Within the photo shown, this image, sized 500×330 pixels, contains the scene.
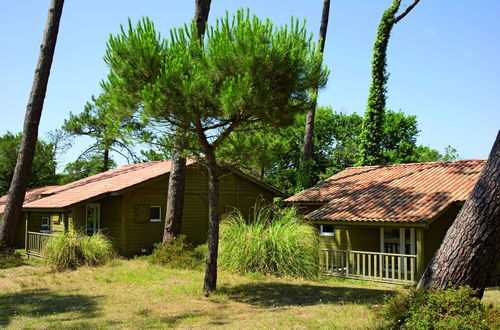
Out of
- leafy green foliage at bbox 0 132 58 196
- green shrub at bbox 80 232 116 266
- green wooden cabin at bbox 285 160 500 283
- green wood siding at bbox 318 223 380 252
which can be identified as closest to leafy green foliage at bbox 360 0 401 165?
green wooden cabin at bbox 285 160 500 283

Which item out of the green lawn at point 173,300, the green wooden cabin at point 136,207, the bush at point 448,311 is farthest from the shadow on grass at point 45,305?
the green wooden cabin at point 136,207

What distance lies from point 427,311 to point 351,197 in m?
10.6

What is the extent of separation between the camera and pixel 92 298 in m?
10.7

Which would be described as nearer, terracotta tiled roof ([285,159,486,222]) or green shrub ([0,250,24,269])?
terracotta tiled roof ([285,159,486,222])

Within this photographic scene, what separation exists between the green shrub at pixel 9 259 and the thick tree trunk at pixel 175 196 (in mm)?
5330

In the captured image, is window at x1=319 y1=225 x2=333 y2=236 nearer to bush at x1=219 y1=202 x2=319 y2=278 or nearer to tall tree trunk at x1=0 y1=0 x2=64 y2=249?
bush at x1=219 y1=202 x2=319 y2=278

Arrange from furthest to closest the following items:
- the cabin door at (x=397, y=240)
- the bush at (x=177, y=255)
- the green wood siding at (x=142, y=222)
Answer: the green wood siding at (x=142, y=222) → the bush at (x=177, y=255) → the cabin door at (x=397, y=240)

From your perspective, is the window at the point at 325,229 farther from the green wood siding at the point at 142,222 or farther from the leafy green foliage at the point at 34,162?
the leafy green foliage at the point at 34,162

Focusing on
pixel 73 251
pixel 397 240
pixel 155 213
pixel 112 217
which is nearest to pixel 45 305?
pixel 73 251

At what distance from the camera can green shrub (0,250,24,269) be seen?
53.1 ft

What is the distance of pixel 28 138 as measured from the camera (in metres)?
17.0

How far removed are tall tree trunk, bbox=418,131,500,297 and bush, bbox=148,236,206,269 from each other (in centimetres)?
969

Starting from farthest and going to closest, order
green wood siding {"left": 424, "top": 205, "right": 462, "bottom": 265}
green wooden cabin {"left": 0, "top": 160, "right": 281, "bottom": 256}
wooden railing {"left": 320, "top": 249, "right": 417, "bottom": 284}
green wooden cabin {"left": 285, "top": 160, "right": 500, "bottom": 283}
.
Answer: green wooden cabin {"left": 0, "top": 160, "right": 281, "bottom": 256} → green wood siding {"left": 424, "top": 205, "right": 462, "bottom": 265} → green wooden cabin {"left": 285, "top": 160, "right": 500, "bottom": 283} → wooden railing {"left": 320, "top": 249, "right": 417, "bottom": 284}

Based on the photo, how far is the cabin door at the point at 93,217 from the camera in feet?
67.4
